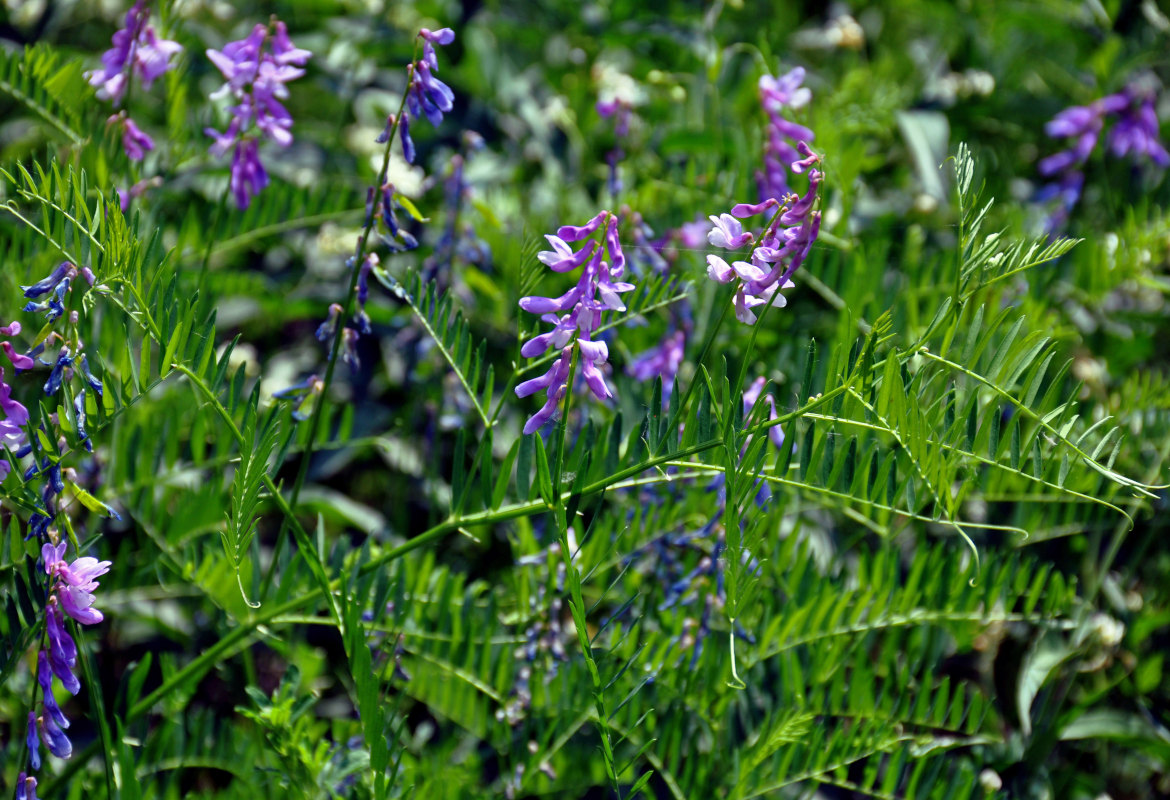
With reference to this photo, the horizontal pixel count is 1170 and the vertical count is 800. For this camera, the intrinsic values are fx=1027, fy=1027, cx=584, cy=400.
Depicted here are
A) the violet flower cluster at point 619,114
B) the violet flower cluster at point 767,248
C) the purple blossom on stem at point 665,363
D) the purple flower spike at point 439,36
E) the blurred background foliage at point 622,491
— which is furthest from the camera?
the violet flower cluster at point 619,114

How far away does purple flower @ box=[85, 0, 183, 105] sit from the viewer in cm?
122

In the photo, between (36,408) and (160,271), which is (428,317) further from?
(36,408)

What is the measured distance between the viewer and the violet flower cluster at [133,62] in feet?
4.01

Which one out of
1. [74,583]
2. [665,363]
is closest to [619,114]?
[665,363]

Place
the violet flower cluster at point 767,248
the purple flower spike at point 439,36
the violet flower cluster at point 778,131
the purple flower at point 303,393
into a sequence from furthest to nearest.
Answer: the violet flower cluster at point 778,131, the purple flower at point 303,393, the purple flower spike at point 439,36, the violet flower cluster at point 767,248

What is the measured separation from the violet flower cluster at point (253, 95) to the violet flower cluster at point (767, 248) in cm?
55

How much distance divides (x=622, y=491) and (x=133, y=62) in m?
0.82

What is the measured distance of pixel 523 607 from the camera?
49.8 inches

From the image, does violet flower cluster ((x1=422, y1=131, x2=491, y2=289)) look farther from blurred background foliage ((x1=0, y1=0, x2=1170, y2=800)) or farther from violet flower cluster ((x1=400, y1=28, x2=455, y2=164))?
violet flower cluster ((x1=400, y1=28, x2=455, y2=164))

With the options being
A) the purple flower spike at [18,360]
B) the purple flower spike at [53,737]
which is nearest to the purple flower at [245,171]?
the purple flower spike at [18,360]

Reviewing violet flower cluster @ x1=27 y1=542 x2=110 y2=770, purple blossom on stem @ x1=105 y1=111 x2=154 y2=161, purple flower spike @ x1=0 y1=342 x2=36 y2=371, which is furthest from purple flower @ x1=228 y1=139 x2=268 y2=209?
violet flower cluster @ x1=27 y1=542 x2=110 y2=770

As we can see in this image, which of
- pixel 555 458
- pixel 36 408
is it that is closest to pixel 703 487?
pixel 555 458

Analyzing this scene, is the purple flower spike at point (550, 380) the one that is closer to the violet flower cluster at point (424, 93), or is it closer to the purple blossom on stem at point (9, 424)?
the violet flower cluster at point (424, 93)

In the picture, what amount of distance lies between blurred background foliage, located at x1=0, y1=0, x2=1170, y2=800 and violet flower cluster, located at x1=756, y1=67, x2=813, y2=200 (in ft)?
0.11
